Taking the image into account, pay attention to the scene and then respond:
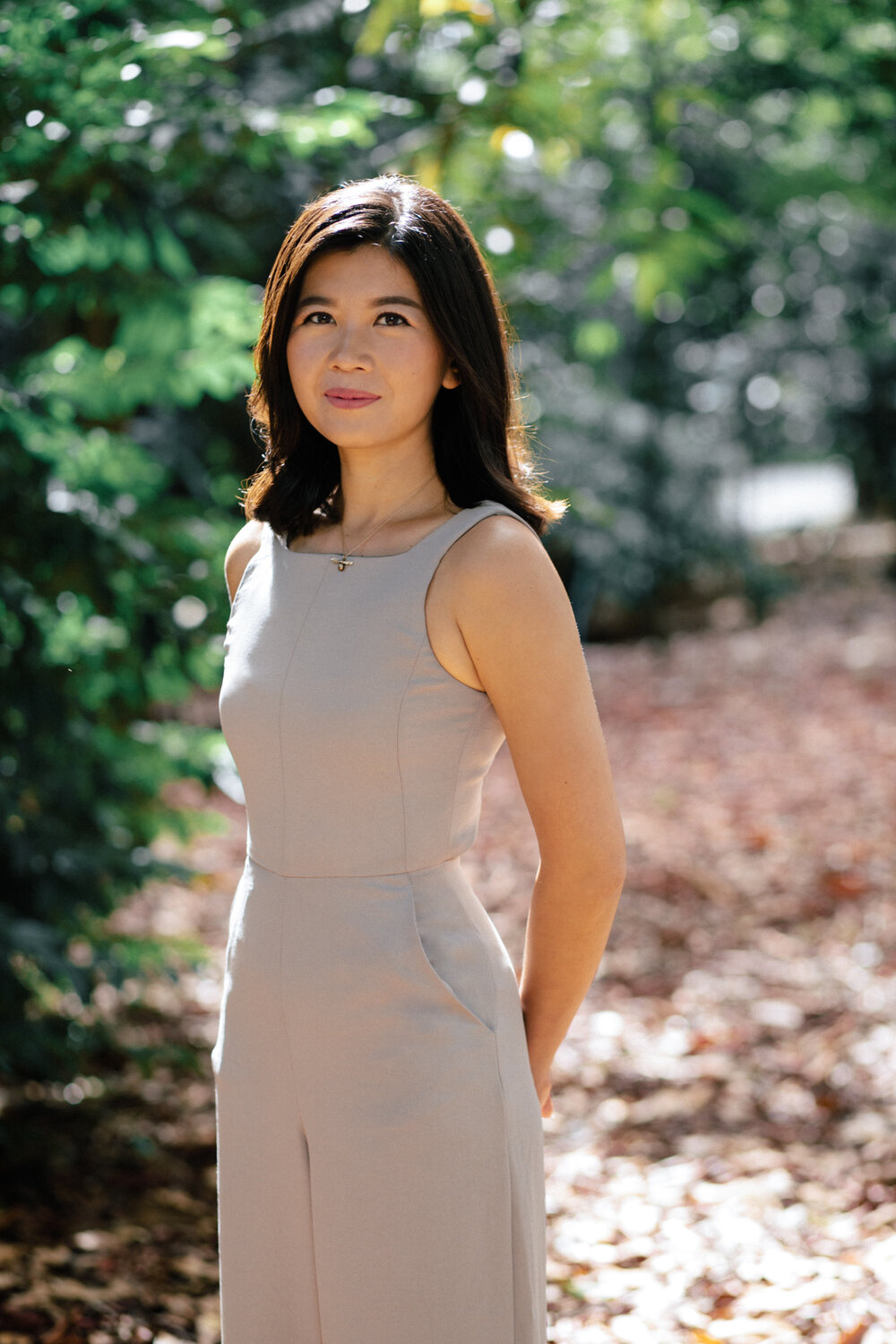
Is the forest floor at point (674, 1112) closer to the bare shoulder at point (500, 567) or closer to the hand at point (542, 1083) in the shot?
the hand at point (542, 1083)

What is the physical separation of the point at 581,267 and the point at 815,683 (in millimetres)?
3790

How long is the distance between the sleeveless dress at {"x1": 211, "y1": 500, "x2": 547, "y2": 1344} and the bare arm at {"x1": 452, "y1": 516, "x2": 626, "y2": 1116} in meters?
0.06

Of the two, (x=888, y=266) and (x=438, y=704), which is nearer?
(x=438, y=704)

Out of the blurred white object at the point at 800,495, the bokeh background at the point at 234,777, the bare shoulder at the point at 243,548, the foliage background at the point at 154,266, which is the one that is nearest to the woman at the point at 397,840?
the bare shoulder at the point at 243,548

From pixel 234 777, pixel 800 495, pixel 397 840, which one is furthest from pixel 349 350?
pixel 800 495

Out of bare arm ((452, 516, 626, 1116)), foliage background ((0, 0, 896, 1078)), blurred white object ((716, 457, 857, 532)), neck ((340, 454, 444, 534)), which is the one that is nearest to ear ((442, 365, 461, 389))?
neck ((340, 454, 444, 534))

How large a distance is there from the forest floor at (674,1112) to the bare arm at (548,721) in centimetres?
164

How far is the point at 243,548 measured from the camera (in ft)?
6.77

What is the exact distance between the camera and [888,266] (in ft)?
53.6

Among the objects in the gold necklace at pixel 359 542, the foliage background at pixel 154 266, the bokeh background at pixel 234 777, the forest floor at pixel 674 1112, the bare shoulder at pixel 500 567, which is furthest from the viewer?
the forest floor at pixel 674 1112

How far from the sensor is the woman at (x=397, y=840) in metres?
1.66

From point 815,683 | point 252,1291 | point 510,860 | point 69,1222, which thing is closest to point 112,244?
point 252,1291

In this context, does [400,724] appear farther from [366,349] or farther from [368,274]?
[368,274]

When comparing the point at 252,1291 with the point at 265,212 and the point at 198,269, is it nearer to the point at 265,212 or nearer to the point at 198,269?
the point at 198,269
